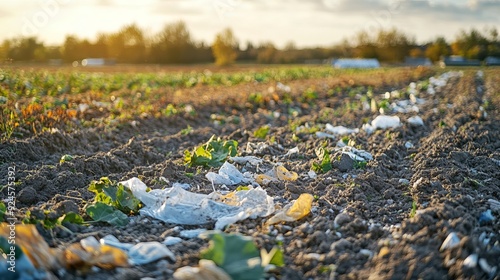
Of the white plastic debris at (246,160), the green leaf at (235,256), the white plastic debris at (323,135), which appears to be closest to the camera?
the green leaf at (235,256)

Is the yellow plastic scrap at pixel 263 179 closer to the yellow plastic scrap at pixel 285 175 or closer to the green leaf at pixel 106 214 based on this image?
the yellow plastic scrap at pixel 285 175

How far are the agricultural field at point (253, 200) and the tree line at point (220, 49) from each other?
1818 inches

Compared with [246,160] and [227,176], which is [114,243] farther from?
[246,160]

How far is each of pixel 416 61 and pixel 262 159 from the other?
55.5 metres

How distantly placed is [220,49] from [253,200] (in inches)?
2005

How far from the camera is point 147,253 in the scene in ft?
10.7

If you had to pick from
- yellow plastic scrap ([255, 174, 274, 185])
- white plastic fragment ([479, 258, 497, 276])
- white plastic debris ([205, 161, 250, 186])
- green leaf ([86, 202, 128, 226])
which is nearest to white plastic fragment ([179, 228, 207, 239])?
green leaf ([86, 202, 128, 226])

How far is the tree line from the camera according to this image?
55.2 m

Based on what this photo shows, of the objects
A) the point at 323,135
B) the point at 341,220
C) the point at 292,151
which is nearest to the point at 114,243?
the point at 341,220

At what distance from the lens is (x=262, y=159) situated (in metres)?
6.04

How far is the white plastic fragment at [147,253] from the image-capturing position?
322 cm

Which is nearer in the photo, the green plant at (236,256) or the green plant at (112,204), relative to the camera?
the green plant at (236,256)

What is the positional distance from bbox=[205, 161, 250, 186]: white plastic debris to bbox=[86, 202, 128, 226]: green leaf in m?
1.10

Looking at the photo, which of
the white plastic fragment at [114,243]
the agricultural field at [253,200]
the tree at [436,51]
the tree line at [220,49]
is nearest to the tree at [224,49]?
the tree line at [220,49]
